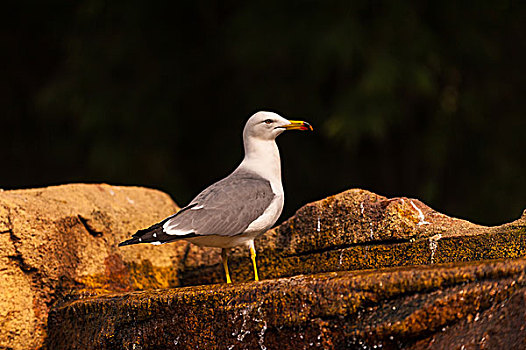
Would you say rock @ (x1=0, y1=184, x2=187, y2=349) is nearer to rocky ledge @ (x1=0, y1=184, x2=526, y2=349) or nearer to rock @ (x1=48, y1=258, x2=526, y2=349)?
rocky ledge @ (x1=0, y1=184, x2=526, y2=349)

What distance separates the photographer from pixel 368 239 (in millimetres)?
3354

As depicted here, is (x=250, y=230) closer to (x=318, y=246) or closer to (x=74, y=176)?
(x=318, y=246)

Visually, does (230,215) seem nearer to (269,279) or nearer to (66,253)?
(269,279)

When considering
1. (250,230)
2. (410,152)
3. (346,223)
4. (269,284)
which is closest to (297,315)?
(269,284)

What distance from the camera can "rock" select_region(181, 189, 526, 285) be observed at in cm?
300

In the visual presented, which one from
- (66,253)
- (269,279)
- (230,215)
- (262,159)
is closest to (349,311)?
(269,279)

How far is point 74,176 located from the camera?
6.98 m

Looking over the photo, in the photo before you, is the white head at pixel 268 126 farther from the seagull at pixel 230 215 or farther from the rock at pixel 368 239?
the rock at pixel 368 239

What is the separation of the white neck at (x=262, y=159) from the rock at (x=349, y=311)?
0.84 metres

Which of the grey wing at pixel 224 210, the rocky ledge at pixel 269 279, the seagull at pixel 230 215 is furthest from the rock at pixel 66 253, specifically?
the grey wing at pixel 224 210

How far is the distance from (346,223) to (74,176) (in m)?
4.08

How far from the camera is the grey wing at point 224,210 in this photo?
10.2 feet

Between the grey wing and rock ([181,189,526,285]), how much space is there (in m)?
0.34

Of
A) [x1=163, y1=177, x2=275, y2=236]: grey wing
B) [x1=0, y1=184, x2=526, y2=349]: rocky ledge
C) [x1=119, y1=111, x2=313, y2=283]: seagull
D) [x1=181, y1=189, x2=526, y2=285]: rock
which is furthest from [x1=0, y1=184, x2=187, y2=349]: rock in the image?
[x1=163, y1=177, x2=275, y2=236]: grey wing
